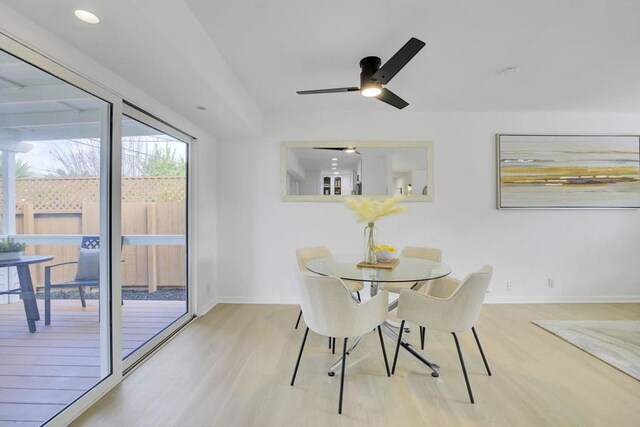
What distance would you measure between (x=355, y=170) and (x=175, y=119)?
83.1 inches

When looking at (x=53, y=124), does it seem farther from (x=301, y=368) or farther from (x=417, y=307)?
(x=417, y=307)

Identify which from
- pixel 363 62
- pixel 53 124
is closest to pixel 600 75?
pixel 363 62

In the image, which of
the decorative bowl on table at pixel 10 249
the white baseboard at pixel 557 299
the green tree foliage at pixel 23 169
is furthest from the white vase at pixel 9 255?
the white baseboard at pixel 557 299

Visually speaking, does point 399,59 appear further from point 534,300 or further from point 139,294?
point 534,300

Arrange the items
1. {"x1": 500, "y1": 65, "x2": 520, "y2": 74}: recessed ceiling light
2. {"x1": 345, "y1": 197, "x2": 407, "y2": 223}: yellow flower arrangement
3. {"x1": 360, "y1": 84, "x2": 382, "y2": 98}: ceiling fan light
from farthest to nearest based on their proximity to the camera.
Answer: {"x1": 500, "y1": 65, "x2": 520, "y2": 74}: recessed ceiling light < {"x1": 345, "y1": 197, "x2": 407, "y2": 223}: yellow flower arrangement < {"x1": 360, "y1": 84, "x2": 382, "y2": 98}: ceiling fan light

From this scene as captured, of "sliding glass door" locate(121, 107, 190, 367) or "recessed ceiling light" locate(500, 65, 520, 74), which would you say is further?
"recessed ceiling light" locate(500, 65, 520, 74)

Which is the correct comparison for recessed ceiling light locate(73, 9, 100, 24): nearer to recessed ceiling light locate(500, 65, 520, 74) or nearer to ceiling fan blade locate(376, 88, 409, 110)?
ceiling fan blade locate(376, 88, 409, 110)

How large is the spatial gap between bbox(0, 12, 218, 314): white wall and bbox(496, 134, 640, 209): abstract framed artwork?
3.73 m

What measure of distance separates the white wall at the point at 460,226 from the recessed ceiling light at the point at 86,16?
2286 millimetres

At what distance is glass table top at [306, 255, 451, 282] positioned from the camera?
1.92 m

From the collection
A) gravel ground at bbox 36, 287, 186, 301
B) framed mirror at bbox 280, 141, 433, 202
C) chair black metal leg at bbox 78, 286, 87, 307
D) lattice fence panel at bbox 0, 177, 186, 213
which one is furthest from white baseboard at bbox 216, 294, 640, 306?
chair black metal leg at bbox 78, 286, 87, 307

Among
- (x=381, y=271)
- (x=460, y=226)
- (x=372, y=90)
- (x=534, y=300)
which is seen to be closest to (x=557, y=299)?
(x=534, y=300)

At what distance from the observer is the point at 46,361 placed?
5.33ft

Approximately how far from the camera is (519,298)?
3.63 metres
